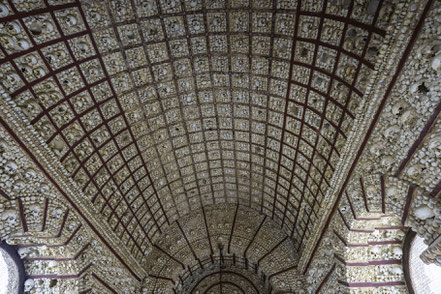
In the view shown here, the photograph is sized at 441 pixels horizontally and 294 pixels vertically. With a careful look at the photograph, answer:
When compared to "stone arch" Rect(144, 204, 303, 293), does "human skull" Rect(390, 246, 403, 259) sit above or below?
below

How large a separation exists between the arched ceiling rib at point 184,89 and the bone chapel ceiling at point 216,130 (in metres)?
0.03

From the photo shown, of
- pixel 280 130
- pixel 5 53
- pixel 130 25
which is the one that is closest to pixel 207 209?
pixel 280 130

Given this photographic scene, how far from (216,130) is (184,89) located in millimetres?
1563

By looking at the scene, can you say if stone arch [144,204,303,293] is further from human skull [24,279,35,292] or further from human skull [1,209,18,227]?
human skull [1,209,18,227]

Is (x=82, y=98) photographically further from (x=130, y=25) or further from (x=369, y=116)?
(x=369, y=116)

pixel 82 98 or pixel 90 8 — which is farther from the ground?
pixel 90 8

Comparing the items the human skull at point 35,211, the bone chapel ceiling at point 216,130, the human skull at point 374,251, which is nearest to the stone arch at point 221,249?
the bone chapel ceiling at point 216,130

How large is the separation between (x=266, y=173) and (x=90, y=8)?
603cm

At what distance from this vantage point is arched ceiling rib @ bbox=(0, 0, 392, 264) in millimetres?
4891

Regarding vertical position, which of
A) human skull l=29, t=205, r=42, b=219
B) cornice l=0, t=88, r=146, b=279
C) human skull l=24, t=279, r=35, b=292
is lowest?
human skull l=24, t=279, r=35, b=292

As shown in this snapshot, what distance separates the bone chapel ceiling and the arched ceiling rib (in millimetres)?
31

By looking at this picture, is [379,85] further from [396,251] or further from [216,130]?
[216,130]

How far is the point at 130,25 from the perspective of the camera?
218 inches

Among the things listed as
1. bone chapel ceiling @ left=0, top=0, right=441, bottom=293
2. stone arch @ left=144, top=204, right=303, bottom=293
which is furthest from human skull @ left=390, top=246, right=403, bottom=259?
stone arch @ left=144, top=204, right=303, bottom=293
